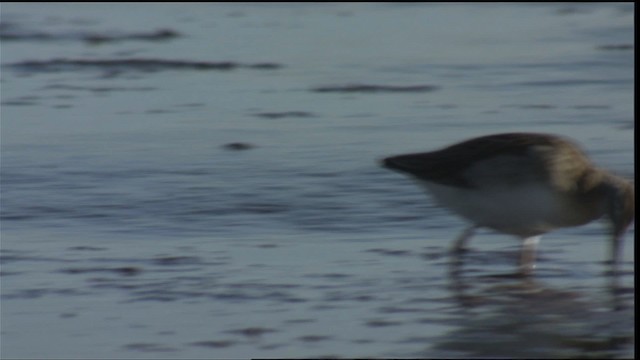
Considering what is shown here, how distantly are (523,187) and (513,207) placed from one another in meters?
0.10

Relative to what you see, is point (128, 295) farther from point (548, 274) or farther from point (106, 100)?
point (106, 100)

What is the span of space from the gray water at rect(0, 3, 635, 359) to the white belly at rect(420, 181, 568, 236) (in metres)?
0.18

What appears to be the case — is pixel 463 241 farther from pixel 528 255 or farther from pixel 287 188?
pixel 287 188

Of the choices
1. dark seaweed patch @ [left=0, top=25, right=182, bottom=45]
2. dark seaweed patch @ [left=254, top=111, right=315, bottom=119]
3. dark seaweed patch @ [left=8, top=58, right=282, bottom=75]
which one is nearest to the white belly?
dark seaweed patch @ [left=254, top=111, right=315, bottom=119]

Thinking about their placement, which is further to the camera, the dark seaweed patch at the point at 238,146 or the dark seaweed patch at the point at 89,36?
the dark seaweed patch at the point at 89,36

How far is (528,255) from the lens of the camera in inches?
301

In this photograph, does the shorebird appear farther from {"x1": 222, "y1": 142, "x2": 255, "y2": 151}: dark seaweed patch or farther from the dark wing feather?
{"x1": 222, "y1": 142, "x2": 255, "y2": 151}: dark seaweed patch

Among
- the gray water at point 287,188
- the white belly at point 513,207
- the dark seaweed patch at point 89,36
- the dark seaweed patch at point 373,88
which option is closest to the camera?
the gray water at point 287,188

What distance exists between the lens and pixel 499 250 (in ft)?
26.7

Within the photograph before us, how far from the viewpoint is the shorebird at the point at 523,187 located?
7.61 meters

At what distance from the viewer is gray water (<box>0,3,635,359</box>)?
646cm

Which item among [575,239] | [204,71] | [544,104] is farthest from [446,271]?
[204,71]

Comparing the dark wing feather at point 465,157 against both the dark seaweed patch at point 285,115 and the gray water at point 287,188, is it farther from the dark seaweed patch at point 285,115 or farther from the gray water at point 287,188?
the dark seaweed patch at point 285,115

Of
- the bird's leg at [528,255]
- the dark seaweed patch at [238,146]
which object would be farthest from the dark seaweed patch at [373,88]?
the bird's leg at [528,255]
